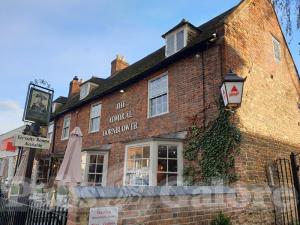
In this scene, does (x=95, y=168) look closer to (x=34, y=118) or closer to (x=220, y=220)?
(x=34, y=118)

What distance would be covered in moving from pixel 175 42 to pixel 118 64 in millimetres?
9141

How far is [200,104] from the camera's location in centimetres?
801

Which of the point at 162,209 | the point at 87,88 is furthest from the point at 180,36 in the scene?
the point at 87,88

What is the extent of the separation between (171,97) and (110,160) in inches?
165

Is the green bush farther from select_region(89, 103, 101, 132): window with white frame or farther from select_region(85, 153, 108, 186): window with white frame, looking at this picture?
select_region(89, 103, 101, 132): window with white frame

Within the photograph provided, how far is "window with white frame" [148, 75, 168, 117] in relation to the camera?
952 cm

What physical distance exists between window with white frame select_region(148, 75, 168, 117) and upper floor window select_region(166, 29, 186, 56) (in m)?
1.13

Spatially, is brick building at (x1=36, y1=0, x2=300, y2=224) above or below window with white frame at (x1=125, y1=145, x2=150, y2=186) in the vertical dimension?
above

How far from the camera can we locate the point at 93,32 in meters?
9.89

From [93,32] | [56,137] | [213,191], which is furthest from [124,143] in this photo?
[56,137]

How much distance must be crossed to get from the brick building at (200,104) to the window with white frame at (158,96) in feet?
0.14

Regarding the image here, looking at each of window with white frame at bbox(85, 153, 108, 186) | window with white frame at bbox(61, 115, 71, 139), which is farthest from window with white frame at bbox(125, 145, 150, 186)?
window with white frame at bbox(61, 115, 71, 139)

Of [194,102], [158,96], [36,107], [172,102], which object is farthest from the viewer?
[158,96]

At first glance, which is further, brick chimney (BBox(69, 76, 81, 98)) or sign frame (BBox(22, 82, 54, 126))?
brick chimney (BBox(69, 76, 81, 98))
